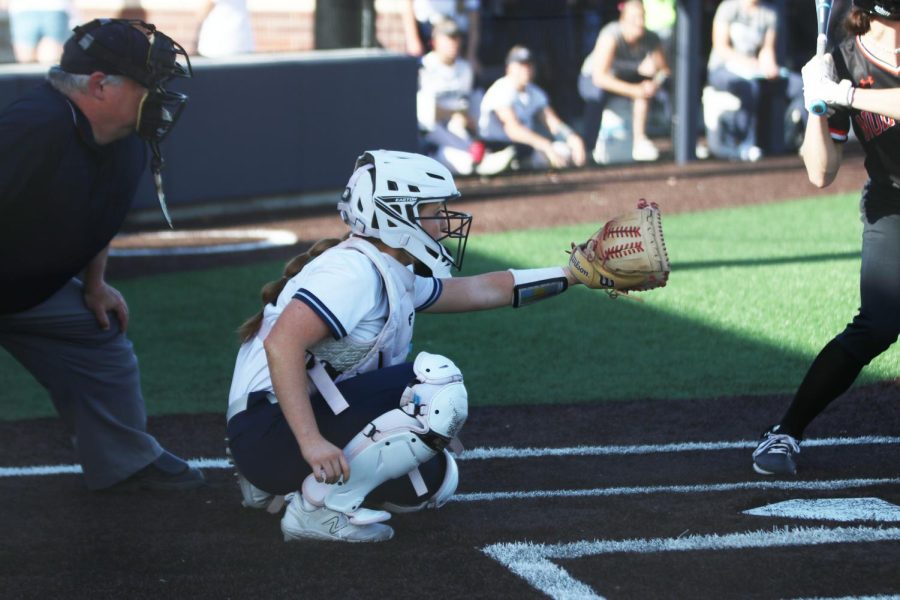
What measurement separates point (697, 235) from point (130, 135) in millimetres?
6673

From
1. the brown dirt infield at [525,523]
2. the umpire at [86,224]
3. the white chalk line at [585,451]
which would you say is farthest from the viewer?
the white chalk line at [585,451]

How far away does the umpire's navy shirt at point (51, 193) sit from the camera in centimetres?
448

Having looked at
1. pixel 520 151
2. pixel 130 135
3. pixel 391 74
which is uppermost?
pixel 130 135

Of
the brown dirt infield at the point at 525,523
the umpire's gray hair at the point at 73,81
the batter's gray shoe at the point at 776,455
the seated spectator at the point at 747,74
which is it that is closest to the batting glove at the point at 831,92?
the batter's gray shoe at the point at 776,455

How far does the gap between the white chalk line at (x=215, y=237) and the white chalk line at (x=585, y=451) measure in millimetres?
5162

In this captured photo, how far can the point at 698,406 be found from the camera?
6133mm

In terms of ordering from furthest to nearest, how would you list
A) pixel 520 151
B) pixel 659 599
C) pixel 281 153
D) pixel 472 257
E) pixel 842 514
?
Result: pixel 520 151, pixel 281 153, pixel 472 257, pixel 842 514, pixel 659 599

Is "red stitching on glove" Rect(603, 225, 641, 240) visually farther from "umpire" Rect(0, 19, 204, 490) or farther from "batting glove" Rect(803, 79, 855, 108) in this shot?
"umpire" Rect(0, 19, 204, 490)

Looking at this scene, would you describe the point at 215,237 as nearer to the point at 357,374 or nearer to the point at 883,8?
the point at 357,374

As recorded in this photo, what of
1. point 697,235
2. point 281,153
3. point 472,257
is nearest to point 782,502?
point 472,257

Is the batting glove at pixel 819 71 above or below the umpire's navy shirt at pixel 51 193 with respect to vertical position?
above

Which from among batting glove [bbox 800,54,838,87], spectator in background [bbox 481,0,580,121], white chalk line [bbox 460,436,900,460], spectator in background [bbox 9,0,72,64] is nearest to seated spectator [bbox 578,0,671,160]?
spectator in background [bbox 481,0,580,121]

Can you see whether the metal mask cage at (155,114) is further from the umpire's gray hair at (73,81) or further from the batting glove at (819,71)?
the batting glove at (819,71)

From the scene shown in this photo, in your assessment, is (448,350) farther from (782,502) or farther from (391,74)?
(391,74)
